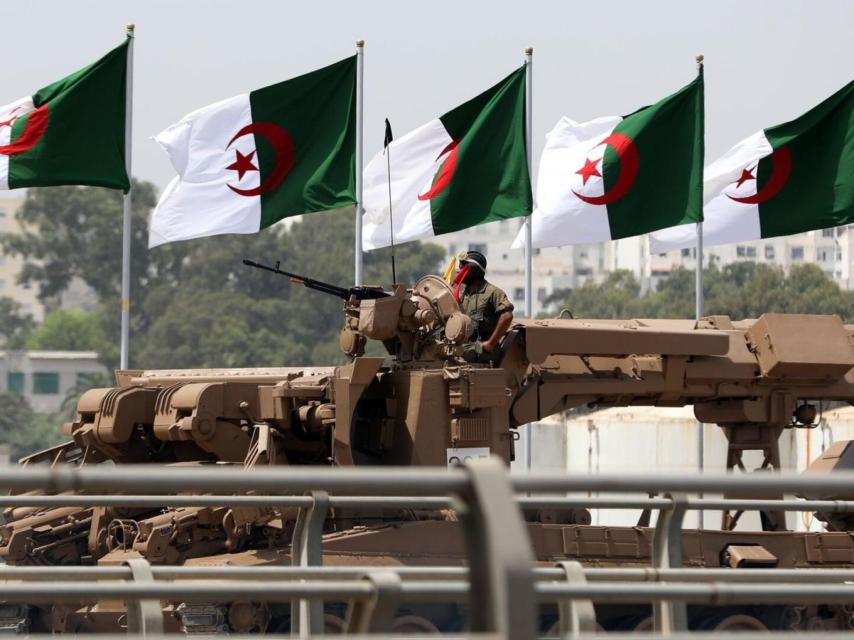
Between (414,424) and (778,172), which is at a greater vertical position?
(778,172)

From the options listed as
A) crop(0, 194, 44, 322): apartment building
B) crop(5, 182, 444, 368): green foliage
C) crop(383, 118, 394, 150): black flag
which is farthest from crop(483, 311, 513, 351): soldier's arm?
crop(0, 194, 44, 322): apartment building

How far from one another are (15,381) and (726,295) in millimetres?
47956

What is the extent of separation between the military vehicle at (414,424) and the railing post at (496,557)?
8601mm

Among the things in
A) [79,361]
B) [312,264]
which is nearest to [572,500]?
[312,264]

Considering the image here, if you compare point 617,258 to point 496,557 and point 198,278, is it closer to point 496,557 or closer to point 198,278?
point 198,278

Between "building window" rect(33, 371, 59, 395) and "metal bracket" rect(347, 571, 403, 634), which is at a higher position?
"building window" rect(33, 371, 59, 395)

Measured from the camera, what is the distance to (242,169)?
20.1 metres

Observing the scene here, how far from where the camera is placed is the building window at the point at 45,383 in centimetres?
10744

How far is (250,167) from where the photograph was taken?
20125 mm

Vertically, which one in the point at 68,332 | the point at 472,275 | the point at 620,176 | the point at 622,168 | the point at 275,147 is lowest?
the point at 472,275

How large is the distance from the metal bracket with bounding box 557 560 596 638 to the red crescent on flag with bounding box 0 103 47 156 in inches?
553

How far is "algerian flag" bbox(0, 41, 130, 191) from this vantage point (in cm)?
1973

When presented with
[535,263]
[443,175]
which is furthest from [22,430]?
[443,175]

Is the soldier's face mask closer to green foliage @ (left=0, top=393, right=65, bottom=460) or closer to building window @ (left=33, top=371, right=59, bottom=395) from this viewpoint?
green foliage @ (left=0, top=393, right=65, bottom=460)
